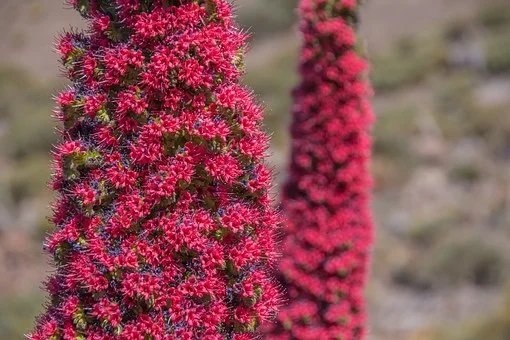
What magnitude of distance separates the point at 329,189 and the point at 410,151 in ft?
59.4

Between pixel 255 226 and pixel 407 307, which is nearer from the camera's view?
pixel 255 226

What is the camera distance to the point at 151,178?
132 inches

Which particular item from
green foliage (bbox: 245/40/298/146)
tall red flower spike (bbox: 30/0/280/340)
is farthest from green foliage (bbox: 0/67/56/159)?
tall red flower spike (bbox: 30/0/280/340)

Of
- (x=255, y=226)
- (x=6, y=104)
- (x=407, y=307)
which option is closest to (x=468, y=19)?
(x=6, y=104)

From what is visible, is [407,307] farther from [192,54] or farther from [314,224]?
[192,54]

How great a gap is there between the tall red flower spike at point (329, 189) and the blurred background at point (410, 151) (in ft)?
2.22

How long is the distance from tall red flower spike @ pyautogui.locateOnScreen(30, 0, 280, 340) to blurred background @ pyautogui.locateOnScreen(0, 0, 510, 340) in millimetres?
936

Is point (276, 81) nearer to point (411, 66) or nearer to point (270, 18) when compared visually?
point (411, 66)

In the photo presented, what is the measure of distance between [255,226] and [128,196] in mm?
550

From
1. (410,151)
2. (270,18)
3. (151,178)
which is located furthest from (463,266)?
(270,18)

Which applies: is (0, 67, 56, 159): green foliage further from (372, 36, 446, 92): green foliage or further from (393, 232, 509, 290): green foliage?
(393, 232, 509, 290): green foliage

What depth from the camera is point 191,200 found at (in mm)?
3418

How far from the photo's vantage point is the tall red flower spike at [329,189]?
268 inches

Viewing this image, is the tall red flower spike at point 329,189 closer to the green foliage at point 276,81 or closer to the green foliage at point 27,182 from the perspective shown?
the green foliage at point 27,182
